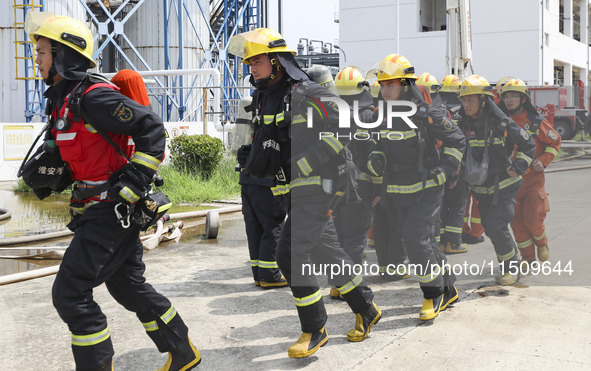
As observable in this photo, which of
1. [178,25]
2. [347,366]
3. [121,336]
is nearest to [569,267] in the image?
[347,366]

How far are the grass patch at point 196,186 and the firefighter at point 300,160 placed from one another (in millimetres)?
6969

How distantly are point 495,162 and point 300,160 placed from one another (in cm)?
272

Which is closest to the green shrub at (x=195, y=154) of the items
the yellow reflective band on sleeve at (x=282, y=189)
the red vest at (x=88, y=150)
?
the yellow reflective band on sleeve at (x=282, y=189)

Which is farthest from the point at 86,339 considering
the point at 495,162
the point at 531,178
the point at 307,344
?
the point at 531,178

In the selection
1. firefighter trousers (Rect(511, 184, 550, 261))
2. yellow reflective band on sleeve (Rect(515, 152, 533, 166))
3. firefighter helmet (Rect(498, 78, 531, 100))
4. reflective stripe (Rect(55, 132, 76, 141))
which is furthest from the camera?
firefighter helmet (Rect(498, 78, 531, 100))

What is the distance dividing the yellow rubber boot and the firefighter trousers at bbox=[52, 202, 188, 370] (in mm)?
868

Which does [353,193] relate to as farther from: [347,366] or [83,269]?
[83,269]

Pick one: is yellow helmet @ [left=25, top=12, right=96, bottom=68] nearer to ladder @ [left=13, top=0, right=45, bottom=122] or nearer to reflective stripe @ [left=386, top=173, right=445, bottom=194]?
reflective stripe @ [left=386, top=173, right=445, bottom=194]

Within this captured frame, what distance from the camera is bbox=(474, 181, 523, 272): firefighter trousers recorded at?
578 centimetres

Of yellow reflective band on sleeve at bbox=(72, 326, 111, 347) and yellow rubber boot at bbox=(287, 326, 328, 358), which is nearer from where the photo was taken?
yellow reflective band on sleeve at bbox=(72, 326, 111, 347)

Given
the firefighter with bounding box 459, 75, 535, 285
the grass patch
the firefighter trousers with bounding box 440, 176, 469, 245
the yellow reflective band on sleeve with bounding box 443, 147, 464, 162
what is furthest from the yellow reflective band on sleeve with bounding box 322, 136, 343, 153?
the grass patch

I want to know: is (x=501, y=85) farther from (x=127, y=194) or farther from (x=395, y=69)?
(x=127, y=194)

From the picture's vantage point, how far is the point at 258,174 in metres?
4.14

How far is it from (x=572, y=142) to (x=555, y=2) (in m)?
11.5
